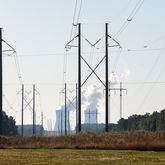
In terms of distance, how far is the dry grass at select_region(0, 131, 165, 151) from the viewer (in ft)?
159

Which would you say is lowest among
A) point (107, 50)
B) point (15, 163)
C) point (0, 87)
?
point (15, 163)

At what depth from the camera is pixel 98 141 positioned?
5231 centimetres

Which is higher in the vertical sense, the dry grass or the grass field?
the dry grass

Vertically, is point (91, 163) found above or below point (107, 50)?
below

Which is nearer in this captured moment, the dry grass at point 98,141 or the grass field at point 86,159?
the grass field at point 86,159

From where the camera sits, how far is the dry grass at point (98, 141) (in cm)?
4831

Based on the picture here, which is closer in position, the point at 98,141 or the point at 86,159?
the point at 86,159

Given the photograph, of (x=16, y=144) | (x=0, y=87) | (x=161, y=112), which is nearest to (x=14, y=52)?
(x=0, y=87)

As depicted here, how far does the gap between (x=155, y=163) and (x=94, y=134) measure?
24.7m

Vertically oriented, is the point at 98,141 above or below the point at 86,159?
above

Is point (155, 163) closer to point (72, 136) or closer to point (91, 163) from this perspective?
point (91, 163)

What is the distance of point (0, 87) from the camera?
59.3 metres

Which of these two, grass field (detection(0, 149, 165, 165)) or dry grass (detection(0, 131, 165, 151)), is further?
dry grass (detection(0, 131, 165, 151))

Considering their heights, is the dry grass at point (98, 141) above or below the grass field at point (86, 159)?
above
